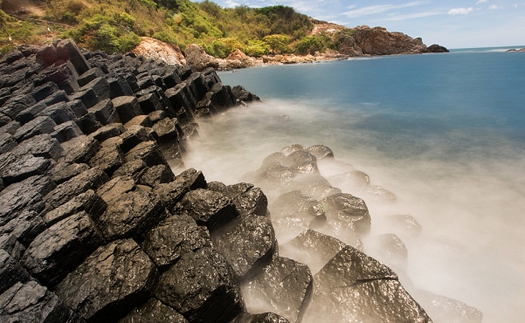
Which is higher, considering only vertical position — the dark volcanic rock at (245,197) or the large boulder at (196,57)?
the dark volcanic rock at (245,197)

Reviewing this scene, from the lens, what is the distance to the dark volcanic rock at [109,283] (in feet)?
8.06

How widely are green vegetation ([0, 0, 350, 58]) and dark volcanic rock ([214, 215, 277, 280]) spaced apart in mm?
28373

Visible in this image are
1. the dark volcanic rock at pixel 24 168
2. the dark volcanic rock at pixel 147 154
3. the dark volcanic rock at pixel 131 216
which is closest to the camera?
the dark volcanic rock at pixel 131 216

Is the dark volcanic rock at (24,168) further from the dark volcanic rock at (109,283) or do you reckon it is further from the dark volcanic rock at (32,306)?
the dark volcanic rock at (32,306)

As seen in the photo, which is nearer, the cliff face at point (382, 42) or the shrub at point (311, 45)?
the shrub at point (311, 45)

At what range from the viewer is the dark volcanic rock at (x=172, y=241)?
2.91m

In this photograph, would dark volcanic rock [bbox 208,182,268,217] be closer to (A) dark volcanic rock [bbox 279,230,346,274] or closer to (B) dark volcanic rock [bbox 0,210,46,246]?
(A) dark volcanic rock [bbox 279,230,346,274]

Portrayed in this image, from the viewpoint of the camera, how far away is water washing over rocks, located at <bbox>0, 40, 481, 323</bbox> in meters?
2.56

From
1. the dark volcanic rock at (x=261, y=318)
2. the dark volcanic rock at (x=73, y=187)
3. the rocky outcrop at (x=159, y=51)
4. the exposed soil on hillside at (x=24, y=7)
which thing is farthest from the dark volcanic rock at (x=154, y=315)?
the exposed soil on hillside at (x=24, y=7)

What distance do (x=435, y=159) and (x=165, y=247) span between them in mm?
8640

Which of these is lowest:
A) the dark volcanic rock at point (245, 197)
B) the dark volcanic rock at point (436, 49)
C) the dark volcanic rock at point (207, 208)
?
the dark volcanic rock at point (436, 49)

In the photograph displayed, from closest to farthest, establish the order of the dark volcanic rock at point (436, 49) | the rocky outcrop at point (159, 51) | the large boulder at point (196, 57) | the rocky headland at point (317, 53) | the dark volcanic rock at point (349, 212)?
the dark volcanic rock at point (349, 212) < the rocky outcrop at point (159, 51) < the rocky headland at point (317, 53) < the large boulder at point (196, 57) < the dark volcanic rock at point (436, 49)

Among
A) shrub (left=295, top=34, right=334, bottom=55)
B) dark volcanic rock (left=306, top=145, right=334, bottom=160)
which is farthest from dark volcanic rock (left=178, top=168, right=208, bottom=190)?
shrub (left=295, top=34, right=334, bottom=55)

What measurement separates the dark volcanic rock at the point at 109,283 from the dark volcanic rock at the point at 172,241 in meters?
0.15
